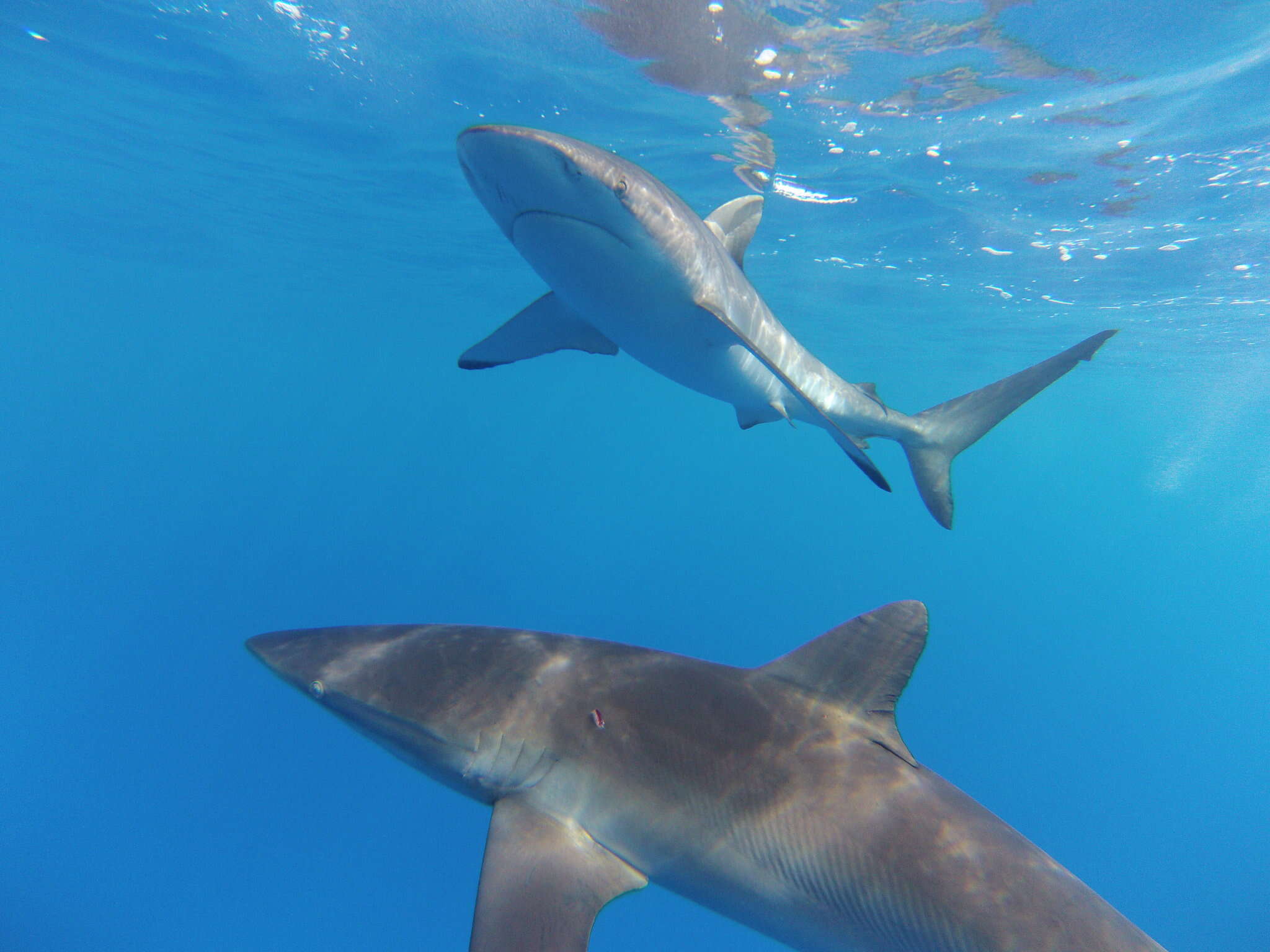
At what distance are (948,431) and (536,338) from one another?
4.87m

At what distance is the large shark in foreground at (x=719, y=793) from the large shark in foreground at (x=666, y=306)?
252 cm

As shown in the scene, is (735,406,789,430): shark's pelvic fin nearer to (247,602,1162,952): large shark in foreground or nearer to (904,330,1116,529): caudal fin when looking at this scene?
(904,330,1116,529): caudal fin

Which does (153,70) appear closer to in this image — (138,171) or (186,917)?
(138,171)

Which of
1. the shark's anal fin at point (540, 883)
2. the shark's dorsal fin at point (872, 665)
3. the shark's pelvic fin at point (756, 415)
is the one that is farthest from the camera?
the shark's pelvic fin at point (756, 415)

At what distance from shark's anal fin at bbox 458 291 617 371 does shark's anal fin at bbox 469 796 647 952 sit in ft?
14.6

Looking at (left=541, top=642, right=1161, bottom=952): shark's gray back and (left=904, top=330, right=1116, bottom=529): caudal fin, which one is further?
(left=904, top=330, right=1116, bottom=529): caudal fin

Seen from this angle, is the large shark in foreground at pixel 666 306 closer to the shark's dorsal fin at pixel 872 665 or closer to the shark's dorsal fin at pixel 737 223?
the shark's dorsal fin at pixel 737 223

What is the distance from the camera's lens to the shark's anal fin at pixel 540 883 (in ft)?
7.32

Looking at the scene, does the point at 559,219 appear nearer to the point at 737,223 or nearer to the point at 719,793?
the point at 737,223

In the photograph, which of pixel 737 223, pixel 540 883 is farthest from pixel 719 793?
pixel 737 223

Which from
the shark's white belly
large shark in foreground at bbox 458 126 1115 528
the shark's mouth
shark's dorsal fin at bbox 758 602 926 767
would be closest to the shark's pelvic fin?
large shark in foreground at bbox 458 126 1115 528

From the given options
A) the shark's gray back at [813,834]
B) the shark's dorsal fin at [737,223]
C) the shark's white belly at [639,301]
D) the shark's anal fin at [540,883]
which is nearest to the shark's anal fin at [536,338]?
the shark's white belly at [639,301]

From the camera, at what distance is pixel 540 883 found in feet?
7.95

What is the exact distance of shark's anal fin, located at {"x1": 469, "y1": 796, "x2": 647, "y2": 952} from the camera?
7.32 ft
